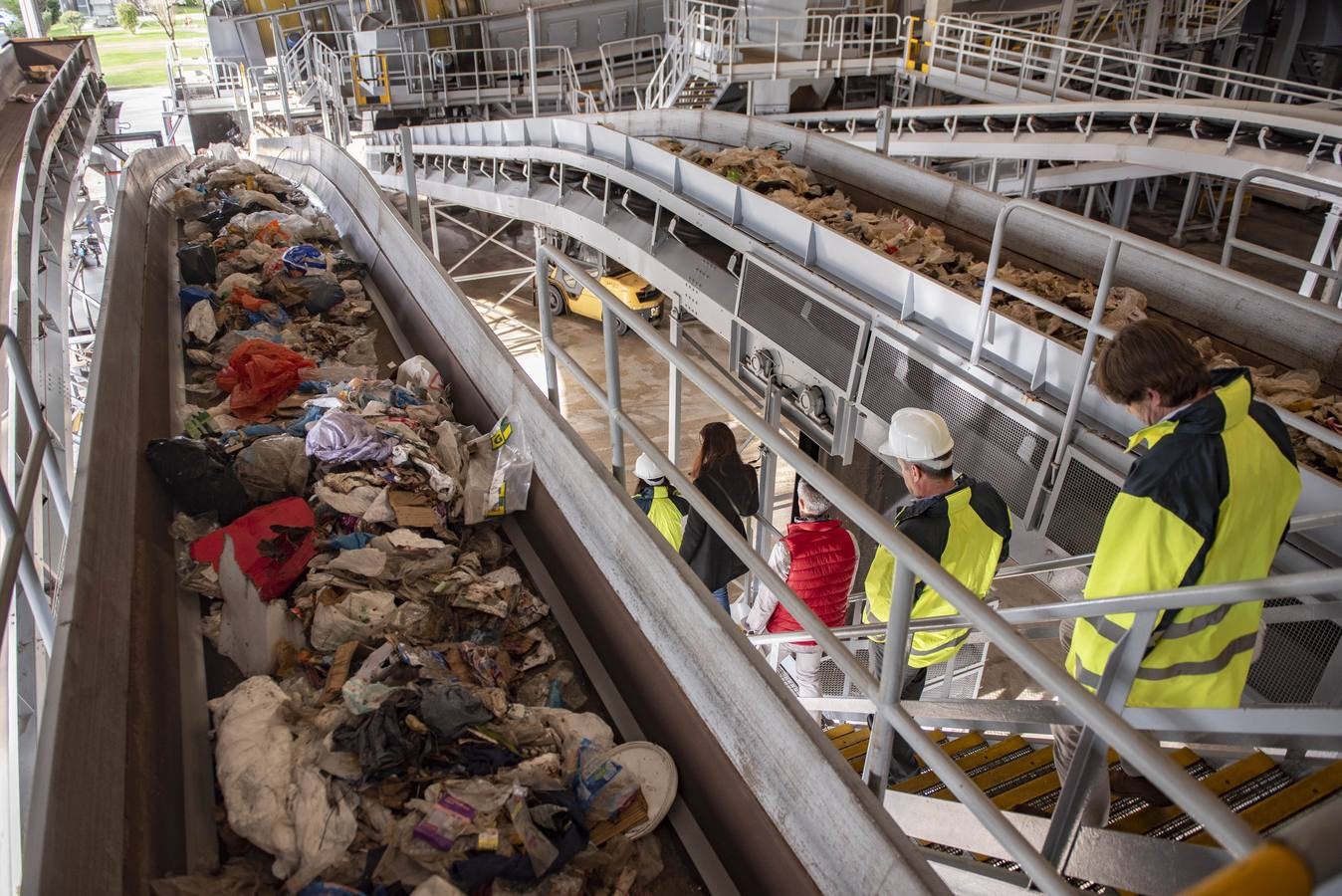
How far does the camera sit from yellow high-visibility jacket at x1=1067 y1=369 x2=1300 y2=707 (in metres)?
2.08

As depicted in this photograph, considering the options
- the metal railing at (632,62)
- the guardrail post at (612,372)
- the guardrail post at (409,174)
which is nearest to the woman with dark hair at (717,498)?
the guardrail post at (612,372)

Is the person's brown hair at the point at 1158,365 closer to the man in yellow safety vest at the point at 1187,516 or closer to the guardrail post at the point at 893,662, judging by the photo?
the man in yellow safety vest at the point at 1187,516

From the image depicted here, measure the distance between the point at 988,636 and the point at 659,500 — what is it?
9.40ft

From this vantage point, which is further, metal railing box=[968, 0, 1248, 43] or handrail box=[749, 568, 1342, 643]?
metal railing box=[968, 0, 1248, 43]

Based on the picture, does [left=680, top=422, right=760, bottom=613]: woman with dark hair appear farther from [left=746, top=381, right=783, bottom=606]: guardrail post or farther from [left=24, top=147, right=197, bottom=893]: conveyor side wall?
[left=24, top=147, right=197, bottom=893]: conveyor side wall

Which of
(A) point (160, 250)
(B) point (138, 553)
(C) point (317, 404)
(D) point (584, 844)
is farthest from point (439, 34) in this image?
(D) point (584, 844)

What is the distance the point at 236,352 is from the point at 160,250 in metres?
2.50

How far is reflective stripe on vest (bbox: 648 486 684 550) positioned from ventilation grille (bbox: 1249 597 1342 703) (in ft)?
7.95

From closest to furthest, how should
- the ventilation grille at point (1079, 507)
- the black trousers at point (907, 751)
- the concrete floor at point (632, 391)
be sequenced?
the ventilation grille at point (1079, 507)
the black trousers at point (907, 751)
the concrete floor at point (632, 391)

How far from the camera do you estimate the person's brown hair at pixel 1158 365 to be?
2.26 meters

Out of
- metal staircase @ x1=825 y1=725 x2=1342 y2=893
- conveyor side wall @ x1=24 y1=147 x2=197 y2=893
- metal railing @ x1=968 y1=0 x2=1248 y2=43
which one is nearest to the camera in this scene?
conveyor side wall @ x1=24 y1=147 x2=197 y2=893

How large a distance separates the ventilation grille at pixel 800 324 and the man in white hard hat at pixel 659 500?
4.75ft

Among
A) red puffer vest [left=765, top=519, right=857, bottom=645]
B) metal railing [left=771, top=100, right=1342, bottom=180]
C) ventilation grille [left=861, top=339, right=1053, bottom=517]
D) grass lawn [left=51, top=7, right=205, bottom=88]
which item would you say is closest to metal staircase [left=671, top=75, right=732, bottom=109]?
metal railing [left=771, top=100, right=1342, bottom=180]

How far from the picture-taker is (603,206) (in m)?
8.39
